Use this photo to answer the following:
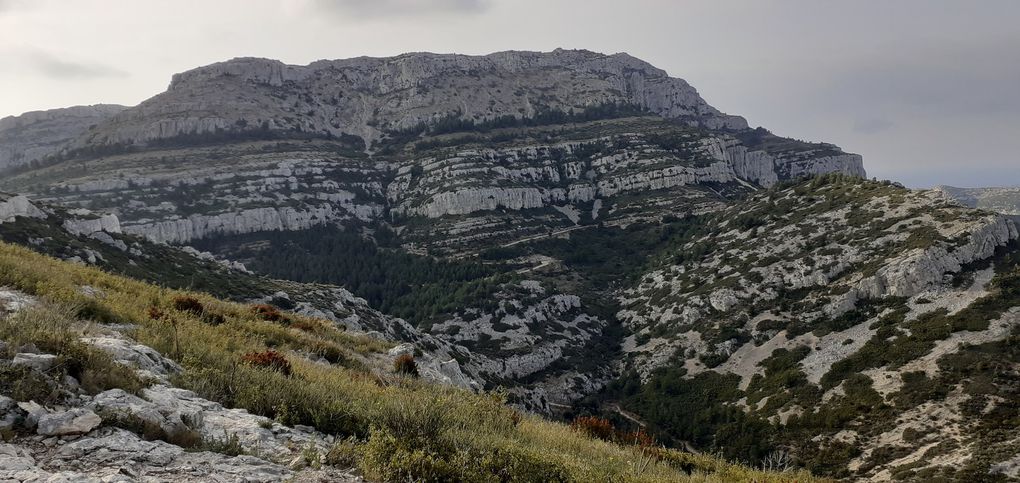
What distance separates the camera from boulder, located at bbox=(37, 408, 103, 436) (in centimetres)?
530

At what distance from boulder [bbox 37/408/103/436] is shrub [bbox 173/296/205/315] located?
10.3m

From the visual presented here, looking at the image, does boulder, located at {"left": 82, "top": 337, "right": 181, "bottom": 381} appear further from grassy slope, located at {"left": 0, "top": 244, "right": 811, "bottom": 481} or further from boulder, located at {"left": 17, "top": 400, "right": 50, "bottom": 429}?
boulder, located at {"left": 17, "top": 400, "right": 50, "bottom": 429}

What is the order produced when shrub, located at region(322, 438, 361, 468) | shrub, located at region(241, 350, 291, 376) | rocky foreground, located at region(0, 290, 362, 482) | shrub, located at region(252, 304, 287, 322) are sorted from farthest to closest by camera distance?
shrub, located at region(252, 304, 287, 322)
shrub, located at region(241, 350, 291, 376)
shrub, located at region(322, 438, 361, 468)
rocky foreground, located at region(0, 290, 362, 482)

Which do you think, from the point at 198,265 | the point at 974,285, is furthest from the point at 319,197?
the point at 974,285

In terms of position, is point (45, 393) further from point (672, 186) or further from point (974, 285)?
point (672, 186)

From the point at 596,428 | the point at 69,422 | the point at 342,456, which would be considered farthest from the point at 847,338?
the point at 69,422

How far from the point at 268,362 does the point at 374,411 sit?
3876mm

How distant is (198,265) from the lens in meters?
64.2

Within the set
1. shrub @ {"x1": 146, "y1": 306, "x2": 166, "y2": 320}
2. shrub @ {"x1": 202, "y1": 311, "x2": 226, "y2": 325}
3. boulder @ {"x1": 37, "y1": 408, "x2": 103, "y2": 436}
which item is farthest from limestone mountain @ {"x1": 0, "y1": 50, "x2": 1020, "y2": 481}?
boulder @ {"x1": 37, "y1": 408, "x2": 103, "y2": 436}

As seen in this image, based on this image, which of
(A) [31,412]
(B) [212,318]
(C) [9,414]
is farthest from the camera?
(B) [212,318]

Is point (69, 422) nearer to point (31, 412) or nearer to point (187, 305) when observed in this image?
point (31, 412)

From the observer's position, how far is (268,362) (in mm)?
10055

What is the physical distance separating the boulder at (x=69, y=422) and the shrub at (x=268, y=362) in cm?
388

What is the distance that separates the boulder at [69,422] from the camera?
5.30 m
